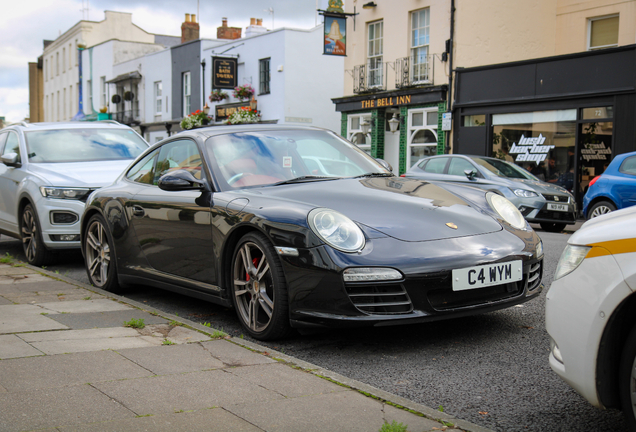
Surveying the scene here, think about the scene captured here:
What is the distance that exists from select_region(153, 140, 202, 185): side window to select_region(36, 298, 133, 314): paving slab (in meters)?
1.10

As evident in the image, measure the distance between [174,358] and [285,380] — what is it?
2.48ft

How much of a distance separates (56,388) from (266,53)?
2742 centimetres

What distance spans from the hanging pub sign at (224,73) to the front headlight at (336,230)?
89.4 feet

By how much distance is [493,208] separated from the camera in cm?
474

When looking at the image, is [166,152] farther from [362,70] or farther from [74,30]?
[74,30]

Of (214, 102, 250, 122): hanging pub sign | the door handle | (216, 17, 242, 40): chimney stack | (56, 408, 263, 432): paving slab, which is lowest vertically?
→ (56, 408, 263, 432): paving slab

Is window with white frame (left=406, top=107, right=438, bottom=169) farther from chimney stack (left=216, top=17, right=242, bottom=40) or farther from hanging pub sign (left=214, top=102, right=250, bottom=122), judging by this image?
chimney stack (left=216, top=17, right=242, bottom=40)

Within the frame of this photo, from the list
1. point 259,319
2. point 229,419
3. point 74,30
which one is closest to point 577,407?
point 229,419

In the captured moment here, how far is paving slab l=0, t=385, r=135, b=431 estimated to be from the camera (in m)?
2.81

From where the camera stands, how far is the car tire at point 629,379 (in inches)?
95.9

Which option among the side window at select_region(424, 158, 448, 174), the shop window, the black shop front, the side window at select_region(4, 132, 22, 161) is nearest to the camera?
the side window at select_region(4, 132, 22, 161)

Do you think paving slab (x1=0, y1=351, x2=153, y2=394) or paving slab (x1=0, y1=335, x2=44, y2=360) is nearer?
paving slab (x1=0, y1=351, x2=153, y2=394)

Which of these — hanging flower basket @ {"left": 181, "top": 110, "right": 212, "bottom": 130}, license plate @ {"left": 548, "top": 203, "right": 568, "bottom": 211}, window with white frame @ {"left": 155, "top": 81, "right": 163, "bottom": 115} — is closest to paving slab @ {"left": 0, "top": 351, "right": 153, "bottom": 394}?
license plate @ {"left": 548, "top": 203, "right": 568, "bottom": 211}

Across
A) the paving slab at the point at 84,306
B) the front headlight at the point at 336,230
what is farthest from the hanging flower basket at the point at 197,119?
the front headlight at the point at 336,230
